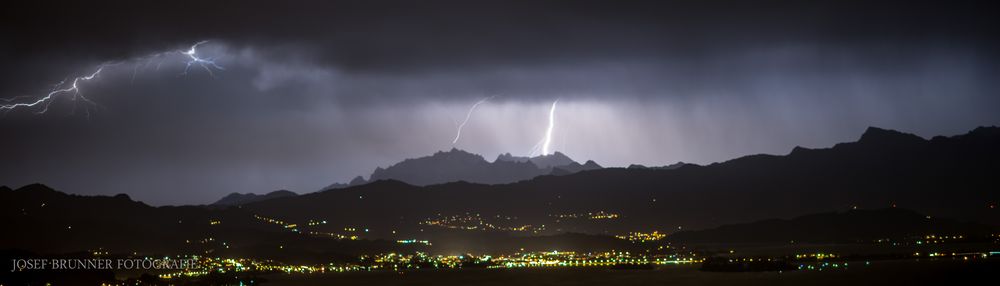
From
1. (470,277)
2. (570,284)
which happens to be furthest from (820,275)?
(470,277)

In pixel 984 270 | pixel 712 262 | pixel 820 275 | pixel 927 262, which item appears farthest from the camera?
pixel 712 262

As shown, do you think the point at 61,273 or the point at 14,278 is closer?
the point at 14,278

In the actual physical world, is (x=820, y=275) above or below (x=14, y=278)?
below

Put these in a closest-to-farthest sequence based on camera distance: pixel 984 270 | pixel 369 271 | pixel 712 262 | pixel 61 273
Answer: pixel 61 273, pixel 984 270, pixel 712 262, pixel 369 271

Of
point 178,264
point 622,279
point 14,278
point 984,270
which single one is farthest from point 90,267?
point 984,270

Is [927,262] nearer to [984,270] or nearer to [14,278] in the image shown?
[984,270]

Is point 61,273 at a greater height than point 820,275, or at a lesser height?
greater

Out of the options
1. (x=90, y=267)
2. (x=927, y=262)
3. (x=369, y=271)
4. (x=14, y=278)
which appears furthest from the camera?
(x=369, y=271)

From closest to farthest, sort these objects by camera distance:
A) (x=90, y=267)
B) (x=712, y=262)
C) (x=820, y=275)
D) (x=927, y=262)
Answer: (x=90, y=267) → (x=820, y=275) → (x=927, y=262) → (x=712, y=262)

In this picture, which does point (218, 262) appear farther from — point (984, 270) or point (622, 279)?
point (984, 270)
